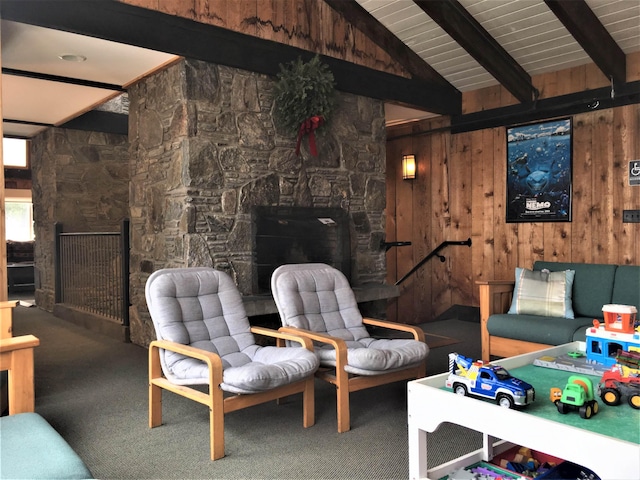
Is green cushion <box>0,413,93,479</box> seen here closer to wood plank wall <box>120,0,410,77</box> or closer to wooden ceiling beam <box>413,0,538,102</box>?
wood plank wall <box>120,0,410,77</box>

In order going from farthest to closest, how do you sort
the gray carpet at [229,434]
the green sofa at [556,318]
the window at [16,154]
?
1. the window at [16,154]
2. the green sofa at [556,318]
3. the gray carpet at [229,434]

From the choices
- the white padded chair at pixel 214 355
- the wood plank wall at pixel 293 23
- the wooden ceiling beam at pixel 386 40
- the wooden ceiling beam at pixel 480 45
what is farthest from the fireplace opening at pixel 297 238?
the wooden ceiling beam at pixel 480 45

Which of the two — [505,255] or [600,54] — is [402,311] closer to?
[505,255]

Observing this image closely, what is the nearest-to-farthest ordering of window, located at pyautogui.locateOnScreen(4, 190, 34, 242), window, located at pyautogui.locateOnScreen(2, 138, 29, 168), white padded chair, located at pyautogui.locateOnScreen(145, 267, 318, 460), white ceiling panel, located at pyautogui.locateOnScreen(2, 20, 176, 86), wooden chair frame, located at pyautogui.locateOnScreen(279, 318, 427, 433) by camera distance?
white padded chair, located at pyautogui.locateOnScreen(145, 267, 318, 460) → wooden chair frame, located at pyautogui.locateOnScreen(279, 318, 427, 433) → white ceiling panel, located at pyautogui.locateOnScreen(2, 20, 176, 86) → window, located at pyautogui.locateOnScreen(2, 138, 29, 168) → window, located at pyautogui.locateOnScreen(4, 190, 34, 242)

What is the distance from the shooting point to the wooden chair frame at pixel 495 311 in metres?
4.43

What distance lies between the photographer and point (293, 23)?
5.13 meters

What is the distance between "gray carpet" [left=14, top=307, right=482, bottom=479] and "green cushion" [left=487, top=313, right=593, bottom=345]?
2.00 ft

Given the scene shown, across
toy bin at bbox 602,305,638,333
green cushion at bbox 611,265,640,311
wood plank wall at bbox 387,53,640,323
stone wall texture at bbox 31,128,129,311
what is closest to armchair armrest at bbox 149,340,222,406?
toy bin at bbox 602,305,638,333

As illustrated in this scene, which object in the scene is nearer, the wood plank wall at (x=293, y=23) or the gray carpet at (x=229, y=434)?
the gray carpet at (x=229, y=434)

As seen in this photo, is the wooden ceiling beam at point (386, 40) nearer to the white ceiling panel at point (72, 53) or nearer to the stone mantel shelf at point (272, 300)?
the white ceiling panel at point (72, 53)

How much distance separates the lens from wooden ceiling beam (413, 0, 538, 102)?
4922mm

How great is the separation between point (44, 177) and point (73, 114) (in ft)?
4.33

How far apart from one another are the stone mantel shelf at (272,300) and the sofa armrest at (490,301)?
3.77 feet

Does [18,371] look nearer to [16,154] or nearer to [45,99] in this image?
[45,99]
